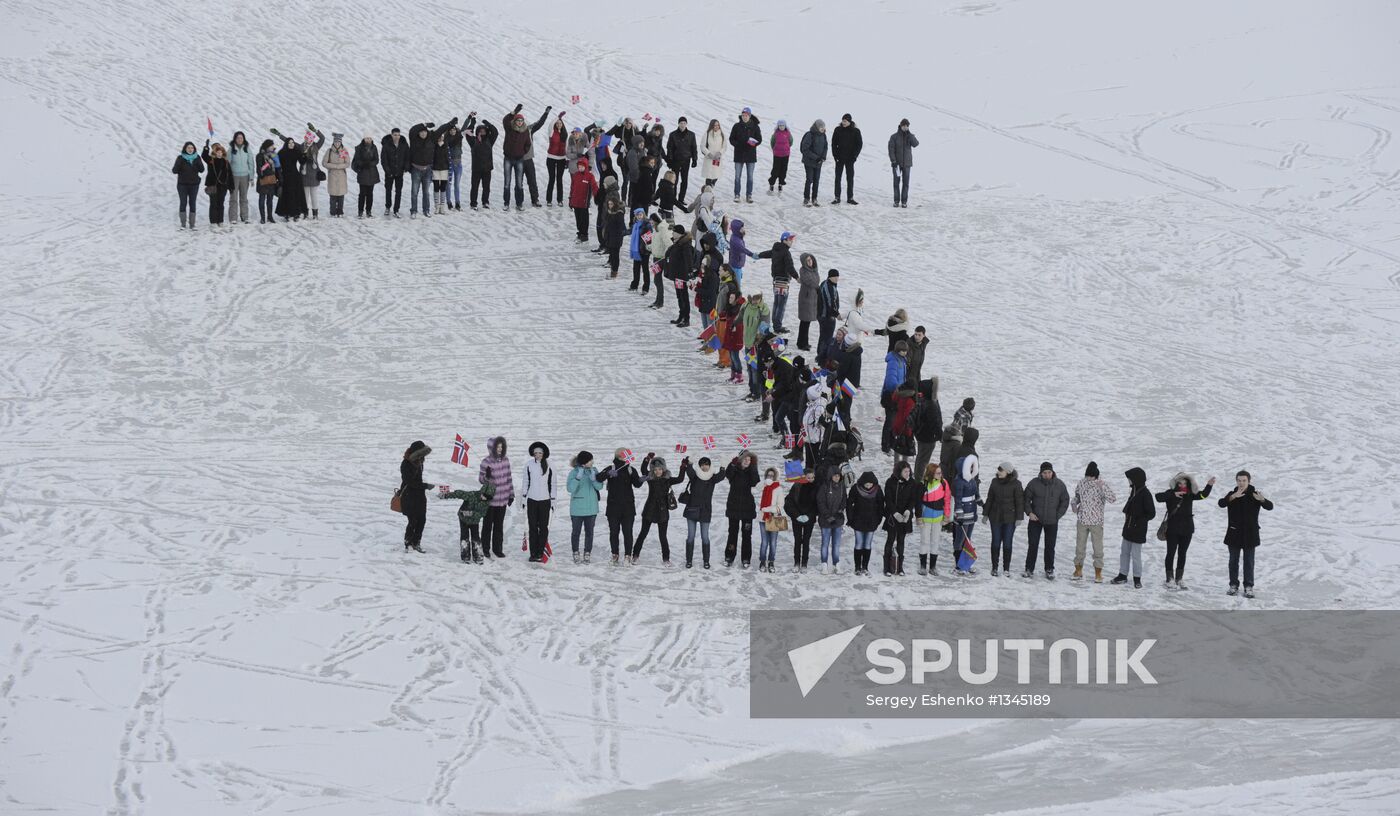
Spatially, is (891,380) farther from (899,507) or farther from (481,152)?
(481,152)

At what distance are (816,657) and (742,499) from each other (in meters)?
2.10

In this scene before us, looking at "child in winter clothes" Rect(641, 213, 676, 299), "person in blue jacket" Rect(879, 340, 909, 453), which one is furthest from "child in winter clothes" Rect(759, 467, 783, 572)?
"child in winter clothes" Rect(641, 213, 676, 299)

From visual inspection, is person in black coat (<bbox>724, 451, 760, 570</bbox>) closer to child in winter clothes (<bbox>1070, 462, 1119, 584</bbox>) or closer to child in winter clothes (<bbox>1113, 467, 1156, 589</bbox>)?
child in winter clothes (<bbox>1070, 462, 1119, 584</bbox>)

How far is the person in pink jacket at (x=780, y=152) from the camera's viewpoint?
77.8ft

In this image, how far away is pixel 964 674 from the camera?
11961mm

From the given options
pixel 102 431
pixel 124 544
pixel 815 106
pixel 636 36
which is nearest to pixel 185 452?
pixel 102 431

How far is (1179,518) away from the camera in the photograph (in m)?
13.9

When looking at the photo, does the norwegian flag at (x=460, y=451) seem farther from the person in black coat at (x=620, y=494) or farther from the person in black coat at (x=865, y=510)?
the person in black coat at (x=865, y=510)

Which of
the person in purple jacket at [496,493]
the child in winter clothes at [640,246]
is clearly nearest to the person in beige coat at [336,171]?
the child in winter clothes at [640,246]

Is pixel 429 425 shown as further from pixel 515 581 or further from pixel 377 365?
pixel 515 581

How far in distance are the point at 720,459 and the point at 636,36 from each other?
685 inches

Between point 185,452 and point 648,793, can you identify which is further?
point 185,452

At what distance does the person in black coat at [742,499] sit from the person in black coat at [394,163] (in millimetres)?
10485

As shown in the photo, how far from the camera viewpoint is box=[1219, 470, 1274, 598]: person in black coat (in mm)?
13648
